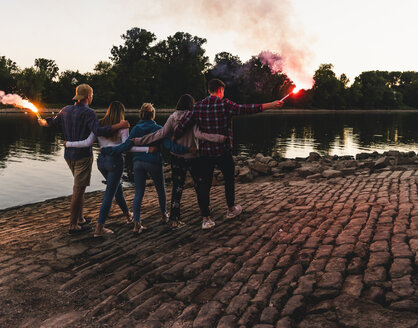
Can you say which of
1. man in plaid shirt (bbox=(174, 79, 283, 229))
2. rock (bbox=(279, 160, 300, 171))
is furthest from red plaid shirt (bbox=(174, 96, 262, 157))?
rock (bbox=(279, 160, 300, 171))

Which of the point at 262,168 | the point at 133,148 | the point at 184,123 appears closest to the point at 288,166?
the point at 262,168

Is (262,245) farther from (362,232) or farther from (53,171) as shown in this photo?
(53,171)

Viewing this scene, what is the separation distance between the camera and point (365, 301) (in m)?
3.41

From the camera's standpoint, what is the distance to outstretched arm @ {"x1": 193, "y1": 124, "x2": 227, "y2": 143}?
18.6 ft

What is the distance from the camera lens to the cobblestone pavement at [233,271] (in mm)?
3416

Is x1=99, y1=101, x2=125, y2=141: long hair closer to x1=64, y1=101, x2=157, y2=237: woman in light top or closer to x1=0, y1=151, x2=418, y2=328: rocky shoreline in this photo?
x1=64, y1=101, x2=157, y2=237: woman in light top

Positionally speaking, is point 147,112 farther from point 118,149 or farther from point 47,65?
point 47,65

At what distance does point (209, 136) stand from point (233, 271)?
89.1 inches

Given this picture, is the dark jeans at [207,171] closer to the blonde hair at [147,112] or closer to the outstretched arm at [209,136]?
the outstretched arm at [209,136]

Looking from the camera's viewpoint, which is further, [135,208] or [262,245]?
[135,208]

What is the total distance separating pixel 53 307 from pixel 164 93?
106771mm

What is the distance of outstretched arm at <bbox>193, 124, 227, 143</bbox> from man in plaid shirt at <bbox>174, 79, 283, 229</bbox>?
0.07 metres

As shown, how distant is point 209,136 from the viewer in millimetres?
5719

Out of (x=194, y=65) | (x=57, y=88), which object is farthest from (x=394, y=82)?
(x=57, y=88)
